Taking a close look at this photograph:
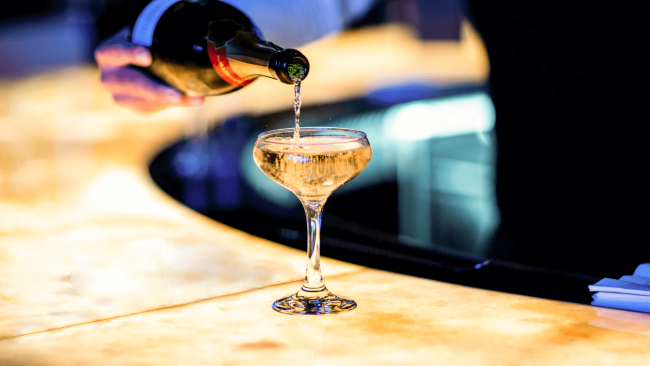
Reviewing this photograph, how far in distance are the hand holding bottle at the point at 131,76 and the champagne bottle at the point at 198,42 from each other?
0.07 feet

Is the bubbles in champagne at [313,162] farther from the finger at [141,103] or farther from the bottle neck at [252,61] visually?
the finger at [141,103]

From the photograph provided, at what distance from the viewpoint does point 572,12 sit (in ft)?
5.89

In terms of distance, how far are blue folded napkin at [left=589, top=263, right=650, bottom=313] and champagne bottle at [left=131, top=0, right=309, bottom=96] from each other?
66 cm

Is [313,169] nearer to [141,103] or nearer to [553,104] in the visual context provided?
[141,103]

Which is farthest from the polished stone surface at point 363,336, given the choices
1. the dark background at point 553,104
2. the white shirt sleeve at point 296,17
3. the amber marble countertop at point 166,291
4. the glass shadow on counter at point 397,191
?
the white shirt sleeve at point 296,17

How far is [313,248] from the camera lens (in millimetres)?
939

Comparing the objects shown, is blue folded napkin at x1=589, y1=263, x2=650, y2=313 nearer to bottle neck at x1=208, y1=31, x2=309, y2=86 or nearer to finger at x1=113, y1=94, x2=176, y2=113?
bottle neck at x1=208, y1=31, x2=309, y2=86

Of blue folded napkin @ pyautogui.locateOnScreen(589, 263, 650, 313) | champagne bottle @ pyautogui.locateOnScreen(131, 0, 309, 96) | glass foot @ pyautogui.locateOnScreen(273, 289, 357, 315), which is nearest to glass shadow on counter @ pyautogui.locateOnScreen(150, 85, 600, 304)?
blue folded napkin @ pyautogui.locateOnScreen(589, 263, 650, 313)

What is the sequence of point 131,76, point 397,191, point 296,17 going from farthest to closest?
point 397,191 → point 296,17 → point 131,76

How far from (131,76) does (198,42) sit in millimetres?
241

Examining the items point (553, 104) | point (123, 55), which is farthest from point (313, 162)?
point (553, 104)

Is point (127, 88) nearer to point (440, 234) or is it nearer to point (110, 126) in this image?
point (110, 126)

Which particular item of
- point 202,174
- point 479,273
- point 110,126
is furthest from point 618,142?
point 110,126

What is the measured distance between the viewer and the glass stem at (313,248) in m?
0.94
